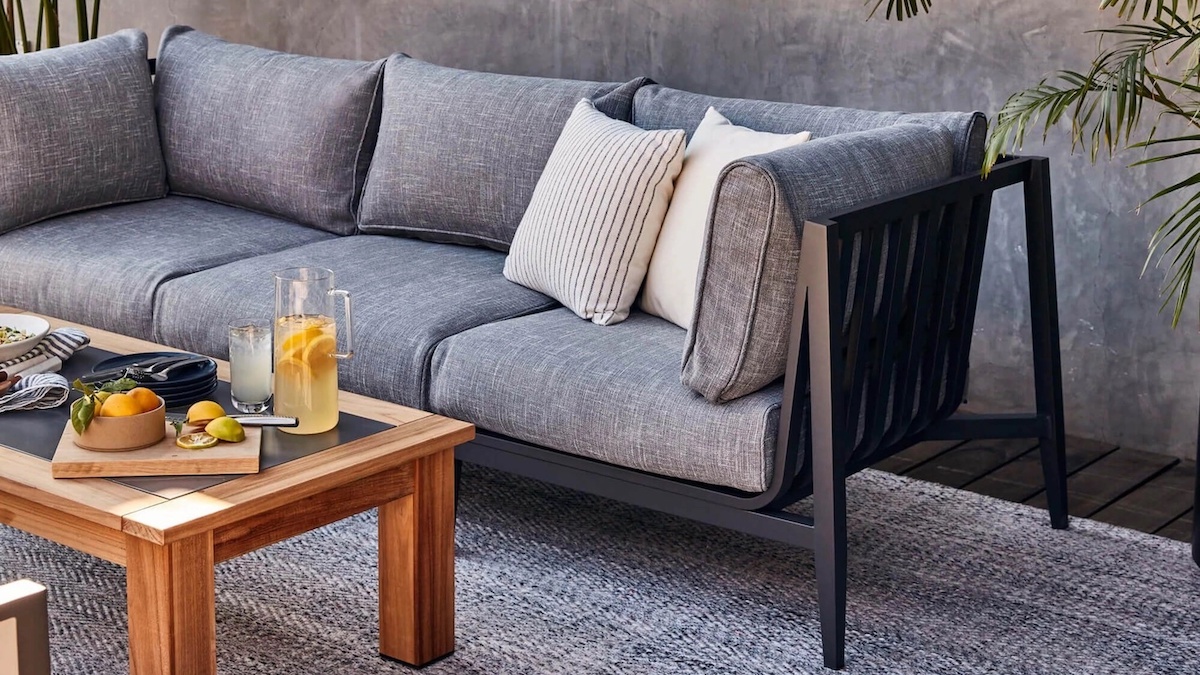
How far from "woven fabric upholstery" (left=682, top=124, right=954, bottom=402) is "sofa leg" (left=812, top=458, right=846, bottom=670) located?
0.71ft

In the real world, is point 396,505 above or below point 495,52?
below

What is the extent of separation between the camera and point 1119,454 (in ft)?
10.7

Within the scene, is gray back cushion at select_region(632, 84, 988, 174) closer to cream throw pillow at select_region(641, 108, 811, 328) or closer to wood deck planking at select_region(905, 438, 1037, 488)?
cream throw pillow at select_region(641, 108, 811, 328)

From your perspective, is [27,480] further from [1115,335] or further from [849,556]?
[1115,335]

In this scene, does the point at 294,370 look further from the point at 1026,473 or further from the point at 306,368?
the point at 1026,473

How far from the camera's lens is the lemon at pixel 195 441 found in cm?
190

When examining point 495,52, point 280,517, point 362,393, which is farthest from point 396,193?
point 280,517

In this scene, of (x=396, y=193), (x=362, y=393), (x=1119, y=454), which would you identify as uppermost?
(x=396, y=193)

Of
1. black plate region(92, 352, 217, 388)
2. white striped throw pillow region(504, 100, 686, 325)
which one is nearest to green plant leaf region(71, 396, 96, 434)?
black plate region(92, 352, 217, 388)

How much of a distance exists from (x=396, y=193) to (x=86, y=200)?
83cm

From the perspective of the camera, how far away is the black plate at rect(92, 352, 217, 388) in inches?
83.9

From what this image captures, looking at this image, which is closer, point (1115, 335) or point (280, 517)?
point (280, 517)

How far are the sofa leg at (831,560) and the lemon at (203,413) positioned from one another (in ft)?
3.05

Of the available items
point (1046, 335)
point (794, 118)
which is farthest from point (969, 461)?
point (794, 118)
